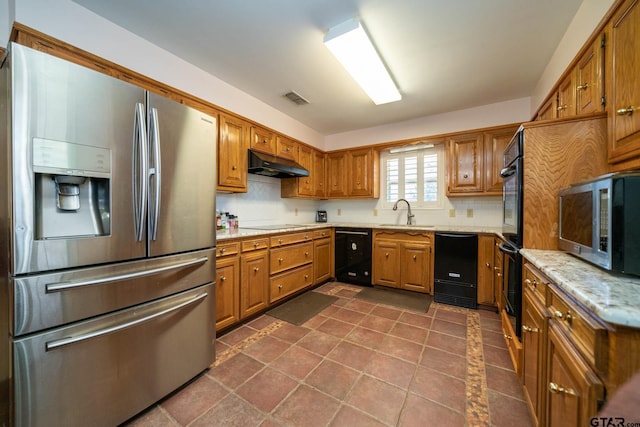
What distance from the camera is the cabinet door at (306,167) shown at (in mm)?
3715

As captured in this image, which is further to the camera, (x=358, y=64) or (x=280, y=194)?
(x=280, y=194)

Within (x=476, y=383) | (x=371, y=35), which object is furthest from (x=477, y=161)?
(x=476, y=383)

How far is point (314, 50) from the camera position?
7.00ft

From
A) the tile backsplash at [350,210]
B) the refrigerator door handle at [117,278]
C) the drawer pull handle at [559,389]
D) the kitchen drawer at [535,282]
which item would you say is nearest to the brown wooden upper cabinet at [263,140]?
the tile backsplash at [350,210]

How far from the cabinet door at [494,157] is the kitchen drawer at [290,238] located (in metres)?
2.48

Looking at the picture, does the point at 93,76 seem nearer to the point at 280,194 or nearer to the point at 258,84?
the point at 258,84

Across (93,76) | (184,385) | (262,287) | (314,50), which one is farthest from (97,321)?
(314,50)

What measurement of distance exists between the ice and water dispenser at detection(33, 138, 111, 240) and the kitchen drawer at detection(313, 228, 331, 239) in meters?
2.47

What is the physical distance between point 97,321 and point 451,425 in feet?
6.32

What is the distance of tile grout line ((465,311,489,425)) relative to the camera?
4.34 feet

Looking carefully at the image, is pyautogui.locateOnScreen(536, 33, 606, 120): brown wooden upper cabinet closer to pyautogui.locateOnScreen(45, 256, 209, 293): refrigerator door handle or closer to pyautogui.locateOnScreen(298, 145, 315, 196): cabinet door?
pyautogui.locateOnScreen(45, 256, 209, 293): refrigerator door handle

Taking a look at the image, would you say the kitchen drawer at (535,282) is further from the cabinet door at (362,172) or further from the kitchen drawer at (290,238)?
the cabinet door at (362,172)

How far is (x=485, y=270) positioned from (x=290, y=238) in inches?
92.8

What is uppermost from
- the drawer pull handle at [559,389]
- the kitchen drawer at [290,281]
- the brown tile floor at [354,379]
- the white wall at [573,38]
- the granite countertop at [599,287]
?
the white wall at [573,38]
